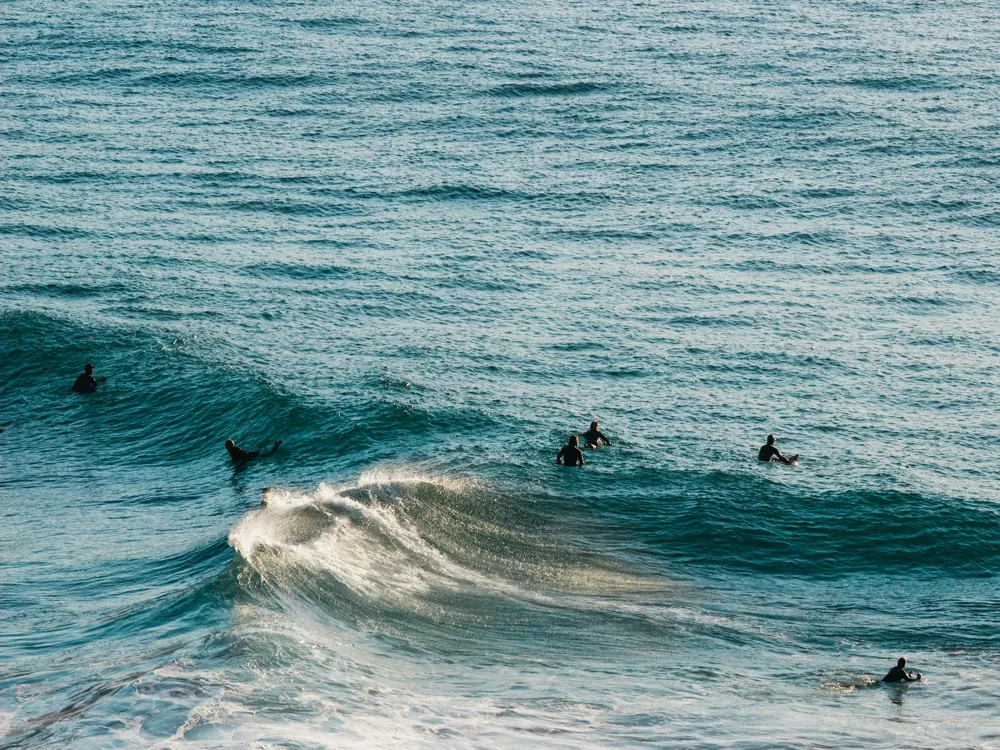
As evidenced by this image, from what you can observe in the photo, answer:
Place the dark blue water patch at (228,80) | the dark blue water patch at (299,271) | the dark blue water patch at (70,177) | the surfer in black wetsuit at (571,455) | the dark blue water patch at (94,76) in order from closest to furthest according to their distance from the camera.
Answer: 1. the surfer in black wetsuit at (571,455)
2. the dark blue water patch at (299,271)
3. the dark blue water patch at (70,177)
4. the dark blue water patch at (228,80)
5. the dark blue water patch at (94,76)

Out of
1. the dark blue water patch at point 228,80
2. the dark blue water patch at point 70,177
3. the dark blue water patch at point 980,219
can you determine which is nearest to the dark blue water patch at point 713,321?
the dark blue water patch at point 980,219

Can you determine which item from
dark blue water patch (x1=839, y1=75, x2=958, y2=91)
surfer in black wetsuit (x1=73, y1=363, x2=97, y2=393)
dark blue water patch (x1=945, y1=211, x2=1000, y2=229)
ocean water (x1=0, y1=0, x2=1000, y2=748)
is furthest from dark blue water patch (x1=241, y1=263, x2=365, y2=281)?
dark blue water patch (x1=839, y1=75, x2=958, y2=91)

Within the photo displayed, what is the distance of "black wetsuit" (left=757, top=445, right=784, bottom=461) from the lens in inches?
1384

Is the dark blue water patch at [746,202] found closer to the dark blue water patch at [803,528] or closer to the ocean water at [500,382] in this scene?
the ocean water at [500,382]

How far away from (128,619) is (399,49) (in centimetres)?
5869

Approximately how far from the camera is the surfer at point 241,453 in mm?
35812

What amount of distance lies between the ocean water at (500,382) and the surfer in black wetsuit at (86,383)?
46 cm

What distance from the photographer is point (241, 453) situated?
36.1m

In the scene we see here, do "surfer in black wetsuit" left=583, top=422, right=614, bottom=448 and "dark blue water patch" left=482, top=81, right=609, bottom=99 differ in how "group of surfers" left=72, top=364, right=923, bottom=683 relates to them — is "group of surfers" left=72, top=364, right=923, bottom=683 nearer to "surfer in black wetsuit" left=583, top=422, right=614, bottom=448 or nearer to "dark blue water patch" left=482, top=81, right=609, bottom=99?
"surfer in black wetsuit" left=583, top=422, right=614, bottom=448

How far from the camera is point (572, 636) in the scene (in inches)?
1040

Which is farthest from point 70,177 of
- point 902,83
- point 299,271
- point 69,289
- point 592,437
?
point 902,83

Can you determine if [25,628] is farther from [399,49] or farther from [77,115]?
A: [399,49]

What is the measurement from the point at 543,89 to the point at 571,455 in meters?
41.7

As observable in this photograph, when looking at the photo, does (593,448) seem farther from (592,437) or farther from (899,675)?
(899,675)
